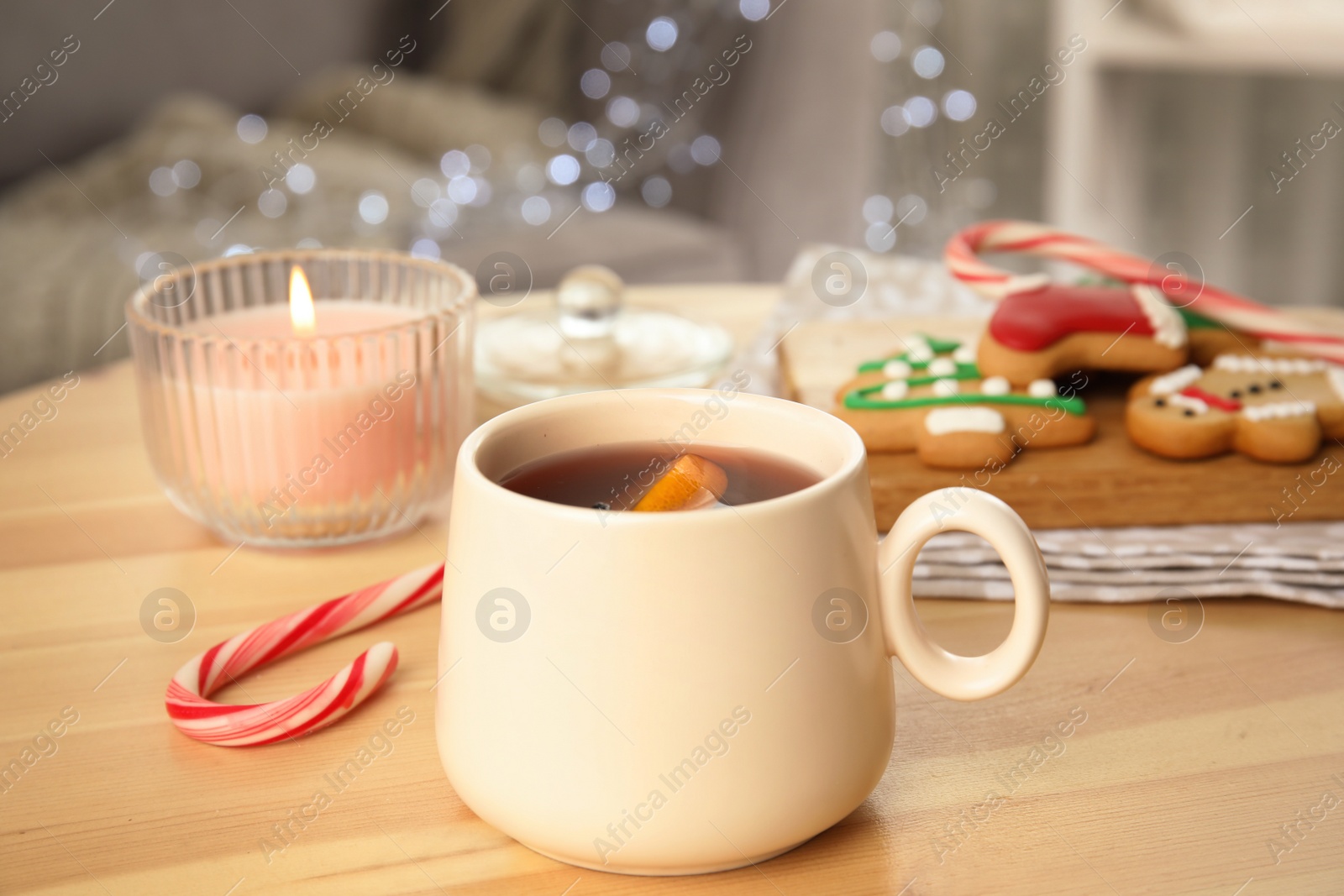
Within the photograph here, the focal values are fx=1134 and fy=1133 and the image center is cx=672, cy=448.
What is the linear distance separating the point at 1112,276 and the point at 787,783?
605 millimetres

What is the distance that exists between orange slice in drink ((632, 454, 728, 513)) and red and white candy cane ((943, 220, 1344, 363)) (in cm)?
46

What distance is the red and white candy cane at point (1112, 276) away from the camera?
806mm

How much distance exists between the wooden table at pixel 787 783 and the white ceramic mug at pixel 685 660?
0.13 feet

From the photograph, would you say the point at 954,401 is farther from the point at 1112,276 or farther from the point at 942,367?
the point at 1112,276

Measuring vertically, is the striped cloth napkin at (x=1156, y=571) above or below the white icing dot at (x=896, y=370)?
below

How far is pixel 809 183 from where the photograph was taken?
241 cm

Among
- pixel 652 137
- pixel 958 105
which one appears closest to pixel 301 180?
pixel 652 137

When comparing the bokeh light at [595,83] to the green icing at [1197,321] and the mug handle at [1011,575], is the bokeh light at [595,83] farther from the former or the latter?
the mug handle at [1011,575]

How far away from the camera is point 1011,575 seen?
0.45 meters

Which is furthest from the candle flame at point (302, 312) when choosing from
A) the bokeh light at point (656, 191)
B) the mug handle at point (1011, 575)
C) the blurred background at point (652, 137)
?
the bokeh light at point (656, 191)

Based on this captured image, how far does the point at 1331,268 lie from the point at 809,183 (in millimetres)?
995

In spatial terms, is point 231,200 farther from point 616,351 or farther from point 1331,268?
point 1331,268

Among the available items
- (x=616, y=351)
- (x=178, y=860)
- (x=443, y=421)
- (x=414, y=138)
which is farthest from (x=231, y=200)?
(x=178, y=860)

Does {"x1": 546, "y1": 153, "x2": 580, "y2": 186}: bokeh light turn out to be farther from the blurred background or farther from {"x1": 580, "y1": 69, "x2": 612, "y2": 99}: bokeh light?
{"x1": 580, "y1": 69, "x2": 612, "y2": 99}: bokeh light
